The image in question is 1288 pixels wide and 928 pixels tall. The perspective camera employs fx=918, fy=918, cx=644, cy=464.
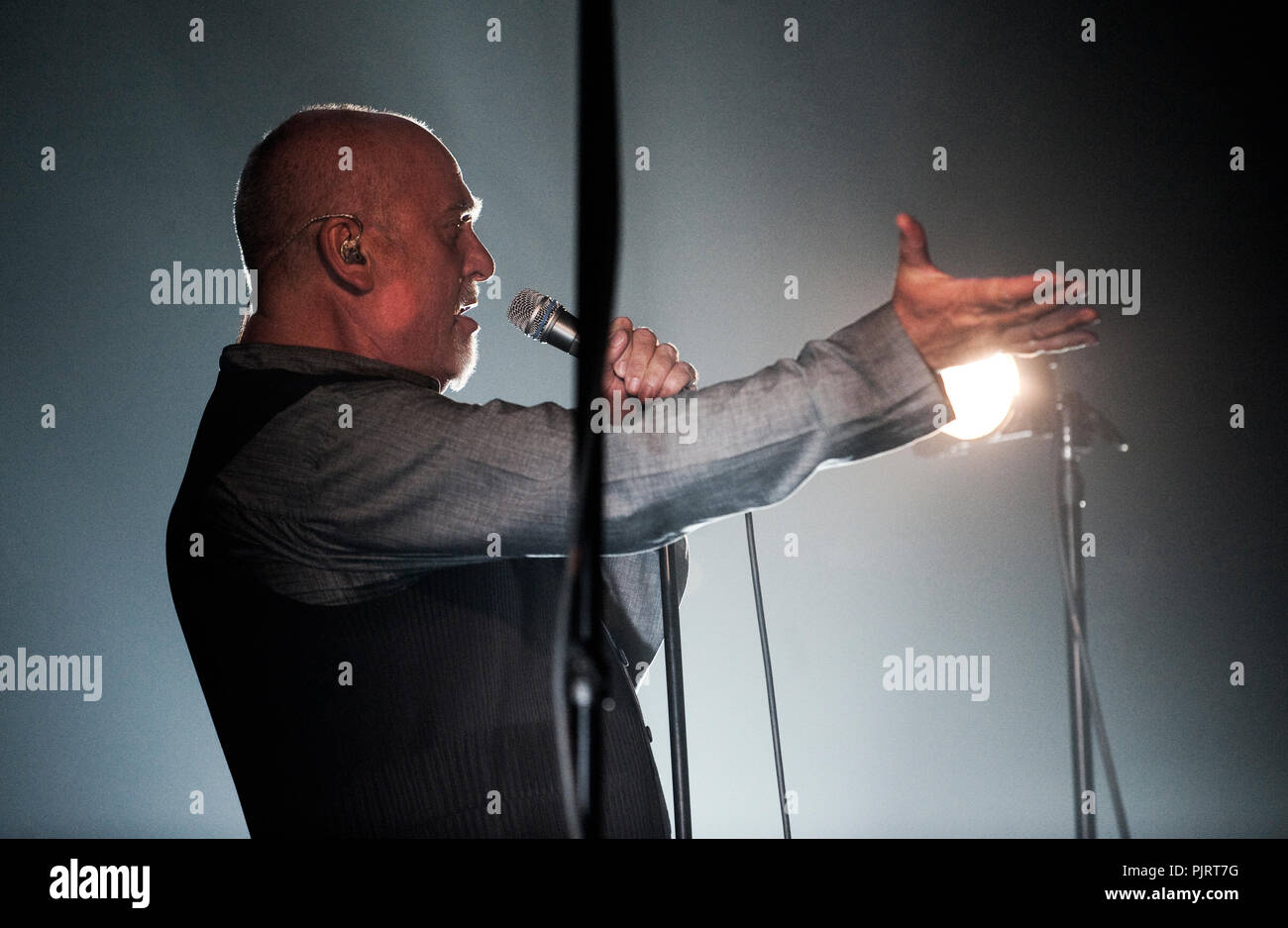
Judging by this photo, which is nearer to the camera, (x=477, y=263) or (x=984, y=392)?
(x=477, y=263)

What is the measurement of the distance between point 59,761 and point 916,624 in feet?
6.10

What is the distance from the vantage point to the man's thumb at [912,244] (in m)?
0.51

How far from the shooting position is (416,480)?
581 millimetres

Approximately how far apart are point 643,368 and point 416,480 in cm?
21

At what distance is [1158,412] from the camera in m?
2.35

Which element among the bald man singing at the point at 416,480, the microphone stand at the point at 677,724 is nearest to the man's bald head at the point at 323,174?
the bald man singing at the point at 416,480

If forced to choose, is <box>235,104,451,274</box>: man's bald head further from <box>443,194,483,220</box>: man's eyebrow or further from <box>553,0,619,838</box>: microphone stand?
<box>553,0,619,838</box>: microphone stand

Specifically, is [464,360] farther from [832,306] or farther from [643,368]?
[832,306]

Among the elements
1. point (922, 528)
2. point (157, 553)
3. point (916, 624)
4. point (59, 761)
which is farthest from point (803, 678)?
point (59, 761)

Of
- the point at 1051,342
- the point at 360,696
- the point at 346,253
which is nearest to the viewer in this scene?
the point at 1051,342

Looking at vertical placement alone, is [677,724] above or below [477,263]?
below

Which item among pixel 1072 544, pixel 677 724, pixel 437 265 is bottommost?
pixel 677 724

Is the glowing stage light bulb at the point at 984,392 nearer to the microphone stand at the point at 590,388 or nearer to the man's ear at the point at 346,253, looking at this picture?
the man's ear at the point at 346,253

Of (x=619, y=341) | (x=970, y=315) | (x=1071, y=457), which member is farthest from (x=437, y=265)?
(x=1071, y=457)
